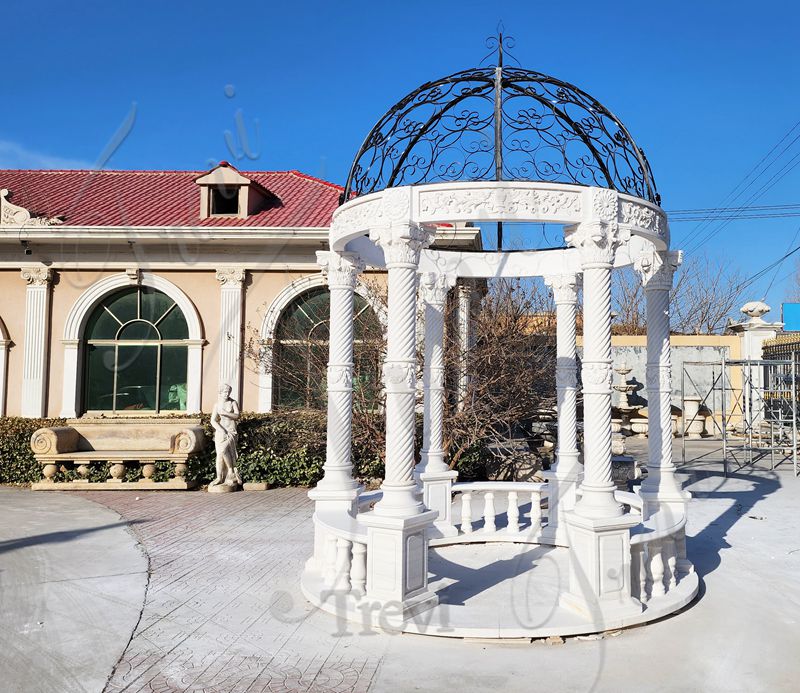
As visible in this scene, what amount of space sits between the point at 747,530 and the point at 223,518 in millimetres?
6870

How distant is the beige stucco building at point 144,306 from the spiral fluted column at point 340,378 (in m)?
7.00

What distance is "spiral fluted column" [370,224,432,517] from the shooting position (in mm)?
5273

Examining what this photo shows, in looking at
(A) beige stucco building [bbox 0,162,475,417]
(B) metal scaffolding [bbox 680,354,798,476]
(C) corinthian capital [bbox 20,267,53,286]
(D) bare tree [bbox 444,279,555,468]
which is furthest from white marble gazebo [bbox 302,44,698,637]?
(B) metal scaffolding [bbox 680,354,798,476]

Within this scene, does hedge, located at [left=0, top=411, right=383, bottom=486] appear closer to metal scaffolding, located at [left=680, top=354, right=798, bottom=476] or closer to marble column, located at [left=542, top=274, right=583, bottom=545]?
marble column, located at [left=542, top=274, right=583, bottom=545]

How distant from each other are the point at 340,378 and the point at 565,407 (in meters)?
2.76

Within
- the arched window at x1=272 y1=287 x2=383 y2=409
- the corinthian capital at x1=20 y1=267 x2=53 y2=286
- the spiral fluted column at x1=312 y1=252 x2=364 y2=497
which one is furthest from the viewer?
the corinthian capital at x1=20 y1=267 x2=53 y2=286

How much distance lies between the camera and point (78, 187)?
57.4 ft

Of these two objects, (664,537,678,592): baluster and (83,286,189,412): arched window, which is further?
(83,286,189,412): arched window

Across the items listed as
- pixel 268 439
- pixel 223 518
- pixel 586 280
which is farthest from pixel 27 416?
pixel 586 280

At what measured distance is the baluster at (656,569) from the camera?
546cm

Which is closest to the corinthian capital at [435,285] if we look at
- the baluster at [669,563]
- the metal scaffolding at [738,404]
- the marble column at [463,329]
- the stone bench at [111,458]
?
the marble column at [463,329]

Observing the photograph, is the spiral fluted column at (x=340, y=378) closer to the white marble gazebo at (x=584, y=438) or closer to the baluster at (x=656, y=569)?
the white marble gazebo at (x=584, y=438)

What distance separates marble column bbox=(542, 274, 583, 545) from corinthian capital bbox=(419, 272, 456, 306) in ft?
4.09

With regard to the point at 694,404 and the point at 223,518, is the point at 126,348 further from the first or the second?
the point at 694,404
